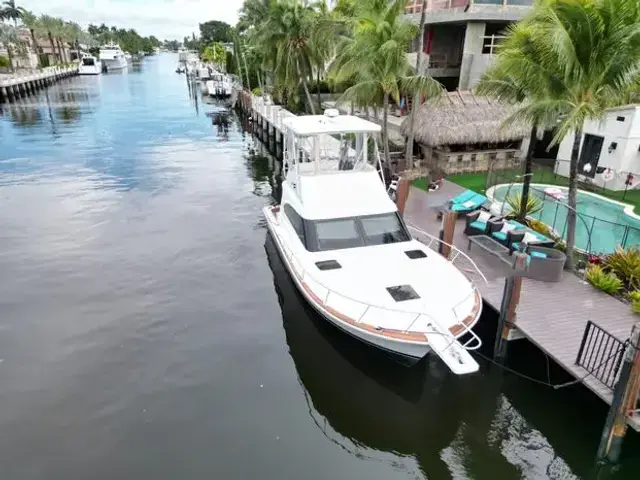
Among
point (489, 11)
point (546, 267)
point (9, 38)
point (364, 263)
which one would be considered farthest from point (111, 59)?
point (546, 267)

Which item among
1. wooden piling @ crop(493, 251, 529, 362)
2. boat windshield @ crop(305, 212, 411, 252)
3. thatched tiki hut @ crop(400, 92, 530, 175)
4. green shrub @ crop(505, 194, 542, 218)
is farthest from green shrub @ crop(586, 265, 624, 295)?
thatched tiki hut @ crop(400, 92, 530, 175)

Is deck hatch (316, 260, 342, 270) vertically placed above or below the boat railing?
above

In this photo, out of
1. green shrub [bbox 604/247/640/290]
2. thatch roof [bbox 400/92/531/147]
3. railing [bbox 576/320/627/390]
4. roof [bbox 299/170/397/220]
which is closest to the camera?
railing [bbox 576/320/627/390]

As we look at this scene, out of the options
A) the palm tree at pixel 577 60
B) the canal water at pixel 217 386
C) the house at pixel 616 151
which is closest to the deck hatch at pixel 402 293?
the canal water at pixel 217 386

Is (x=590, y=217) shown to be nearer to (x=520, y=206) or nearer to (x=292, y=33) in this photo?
(x=520, y=206)

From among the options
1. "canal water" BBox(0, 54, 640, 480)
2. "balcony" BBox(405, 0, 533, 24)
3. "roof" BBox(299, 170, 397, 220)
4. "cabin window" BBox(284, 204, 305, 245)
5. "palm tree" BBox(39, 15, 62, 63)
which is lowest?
"canal water" BBox(0, 54, 640, 480)

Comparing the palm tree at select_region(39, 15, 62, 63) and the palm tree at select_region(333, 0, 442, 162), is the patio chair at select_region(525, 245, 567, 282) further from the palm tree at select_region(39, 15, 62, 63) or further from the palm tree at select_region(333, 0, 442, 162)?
the palm tree at select_region(39, 15, 62, 63)

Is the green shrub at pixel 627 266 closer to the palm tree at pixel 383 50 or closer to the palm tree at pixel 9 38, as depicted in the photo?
the palm tree at pixel 383 50
